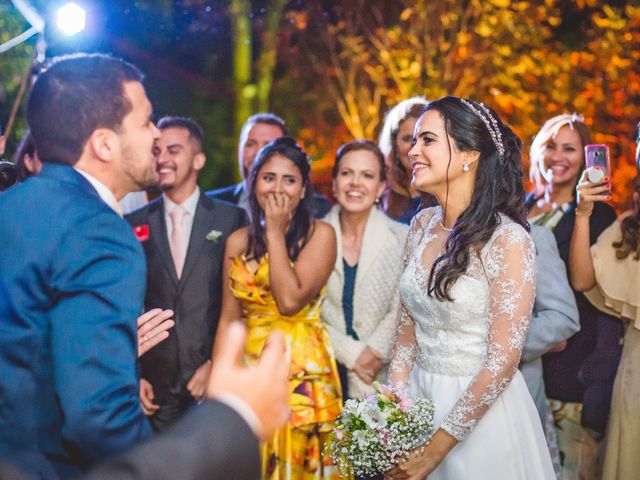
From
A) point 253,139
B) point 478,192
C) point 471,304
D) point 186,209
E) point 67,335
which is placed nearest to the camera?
point 67,335

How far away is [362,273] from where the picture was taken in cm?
399

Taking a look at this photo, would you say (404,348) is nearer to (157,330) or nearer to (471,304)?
(471,304)

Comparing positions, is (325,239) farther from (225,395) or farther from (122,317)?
(225,395)

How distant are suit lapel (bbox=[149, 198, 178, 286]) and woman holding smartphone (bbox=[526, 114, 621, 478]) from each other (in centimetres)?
200

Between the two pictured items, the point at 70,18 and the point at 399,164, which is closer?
the point at 399,164

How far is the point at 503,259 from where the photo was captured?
266 cm

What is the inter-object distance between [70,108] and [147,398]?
253cm

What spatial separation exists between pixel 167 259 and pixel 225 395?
3066 millimetres

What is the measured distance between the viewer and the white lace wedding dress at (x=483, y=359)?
263cm

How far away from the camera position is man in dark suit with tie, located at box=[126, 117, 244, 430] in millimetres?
4125

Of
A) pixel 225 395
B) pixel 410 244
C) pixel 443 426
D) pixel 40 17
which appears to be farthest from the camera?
pixel 40 17

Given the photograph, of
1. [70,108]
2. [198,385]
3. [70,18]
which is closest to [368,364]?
[198,385]

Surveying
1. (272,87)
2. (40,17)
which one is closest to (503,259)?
(40,17)

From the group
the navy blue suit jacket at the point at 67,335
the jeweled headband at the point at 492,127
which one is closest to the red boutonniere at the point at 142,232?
the jeweled headband at the point at 492,127
